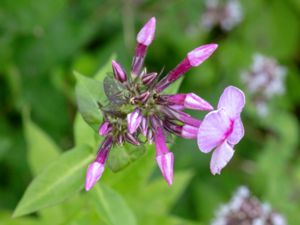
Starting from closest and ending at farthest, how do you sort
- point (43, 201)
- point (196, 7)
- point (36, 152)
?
1. point (43, 201)
2. point (36, 152)
3. point (196, 7)

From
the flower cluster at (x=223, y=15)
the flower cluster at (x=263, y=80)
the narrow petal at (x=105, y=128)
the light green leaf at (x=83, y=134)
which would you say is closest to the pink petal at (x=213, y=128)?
the narrow petal at (x=105, y=128)

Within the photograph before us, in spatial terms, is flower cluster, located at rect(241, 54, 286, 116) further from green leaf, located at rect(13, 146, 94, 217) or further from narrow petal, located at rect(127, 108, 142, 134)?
narrow petal, located at rect(127, 108, 142, 134)

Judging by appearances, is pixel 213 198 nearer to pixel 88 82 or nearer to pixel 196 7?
pixel 196 7

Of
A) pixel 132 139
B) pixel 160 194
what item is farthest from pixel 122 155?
pixel 160 194

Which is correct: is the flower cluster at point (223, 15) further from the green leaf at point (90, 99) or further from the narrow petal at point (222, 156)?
the narrow petal at point (222, 156)

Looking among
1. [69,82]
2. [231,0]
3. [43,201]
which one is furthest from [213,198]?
[43,201]
